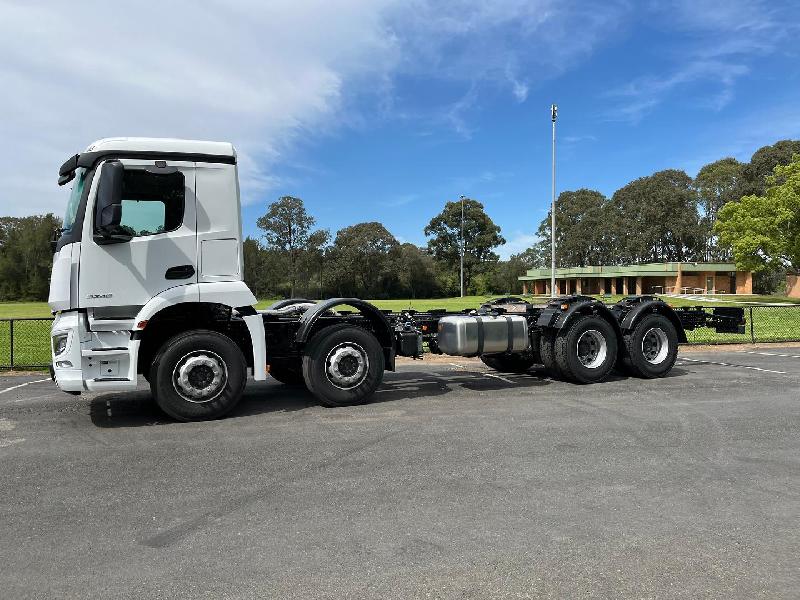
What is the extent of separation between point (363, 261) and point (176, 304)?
3196 inches

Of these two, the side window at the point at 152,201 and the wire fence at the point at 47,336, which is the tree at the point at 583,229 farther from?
the side window at the point at 152,201

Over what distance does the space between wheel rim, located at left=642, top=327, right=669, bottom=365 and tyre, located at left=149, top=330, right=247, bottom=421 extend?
23.1ft

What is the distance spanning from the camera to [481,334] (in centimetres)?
938

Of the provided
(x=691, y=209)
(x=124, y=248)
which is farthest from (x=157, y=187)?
(x=691, y=209)

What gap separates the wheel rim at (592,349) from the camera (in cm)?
1009

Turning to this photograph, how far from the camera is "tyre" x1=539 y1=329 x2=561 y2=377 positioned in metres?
10.1

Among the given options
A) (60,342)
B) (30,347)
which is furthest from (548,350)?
(30,347)

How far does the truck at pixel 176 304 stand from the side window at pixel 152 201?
1 cm

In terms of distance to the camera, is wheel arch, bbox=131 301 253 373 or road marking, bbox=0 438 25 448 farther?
wheel arch, bbox=131 301 253 373

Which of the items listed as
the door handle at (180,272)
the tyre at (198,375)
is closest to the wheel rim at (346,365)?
the tyre at (198,375)

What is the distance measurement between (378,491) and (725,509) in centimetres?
250

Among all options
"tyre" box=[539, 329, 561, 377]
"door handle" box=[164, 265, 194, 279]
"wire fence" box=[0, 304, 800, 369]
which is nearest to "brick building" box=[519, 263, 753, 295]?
"wire fence" box=[0, 304, 800, 369]

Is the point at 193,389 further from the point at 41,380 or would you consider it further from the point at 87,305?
the point at 41,380

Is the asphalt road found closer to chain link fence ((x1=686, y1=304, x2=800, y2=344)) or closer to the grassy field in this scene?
the grassy field
